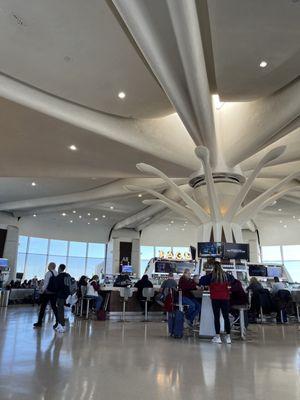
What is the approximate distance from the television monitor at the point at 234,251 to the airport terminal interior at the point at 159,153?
0.10 ft

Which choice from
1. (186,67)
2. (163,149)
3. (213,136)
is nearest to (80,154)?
(163,149)

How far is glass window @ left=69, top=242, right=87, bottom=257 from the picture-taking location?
1053 inches

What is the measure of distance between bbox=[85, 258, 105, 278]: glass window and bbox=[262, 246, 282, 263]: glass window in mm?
14096

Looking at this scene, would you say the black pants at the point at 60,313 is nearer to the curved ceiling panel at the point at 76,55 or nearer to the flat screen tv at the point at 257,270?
the curved ceiling panel at the point at 76,55

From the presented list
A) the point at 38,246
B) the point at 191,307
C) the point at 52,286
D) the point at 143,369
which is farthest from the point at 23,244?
the point at 143,369

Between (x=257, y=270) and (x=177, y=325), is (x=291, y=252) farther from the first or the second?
(x=177, y=325)

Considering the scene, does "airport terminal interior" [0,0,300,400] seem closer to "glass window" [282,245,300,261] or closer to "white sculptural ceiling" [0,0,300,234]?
"white sculptural ceiling" [0,0,300,234]

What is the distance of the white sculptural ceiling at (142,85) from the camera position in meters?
5.96

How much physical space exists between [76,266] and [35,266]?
11.7 feet

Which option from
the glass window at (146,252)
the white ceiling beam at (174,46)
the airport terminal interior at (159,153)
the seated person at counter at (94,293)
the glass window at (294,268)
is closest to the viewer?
the airport terminal interior at (159,153)

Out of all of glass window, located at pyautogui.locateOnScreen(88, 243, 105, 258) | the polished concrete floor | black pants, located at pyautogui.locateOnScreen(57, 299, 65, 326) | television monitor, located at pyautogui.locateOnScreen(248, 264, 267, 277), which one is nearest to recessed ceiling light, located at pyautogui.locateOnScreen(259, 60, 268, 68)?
the polished concrete floor

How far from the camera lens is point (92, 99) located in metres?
9.00

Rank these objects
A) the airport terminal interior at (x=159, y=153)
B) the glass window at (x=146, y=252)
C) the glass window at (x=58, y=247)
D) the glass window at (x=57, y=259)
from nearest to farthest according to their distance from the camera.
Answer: the airport terminal interior at (x=159, y=153)
the glass window at (x=57, y=259)
the glass window at (x=58, y=247)
the glass window at (x=146, y=252)

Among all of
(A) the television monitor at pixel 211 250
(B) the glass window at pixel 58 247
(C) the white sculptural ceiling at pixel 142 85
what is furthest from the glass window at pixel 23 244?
(A) the television monitor at pixel 211 250
